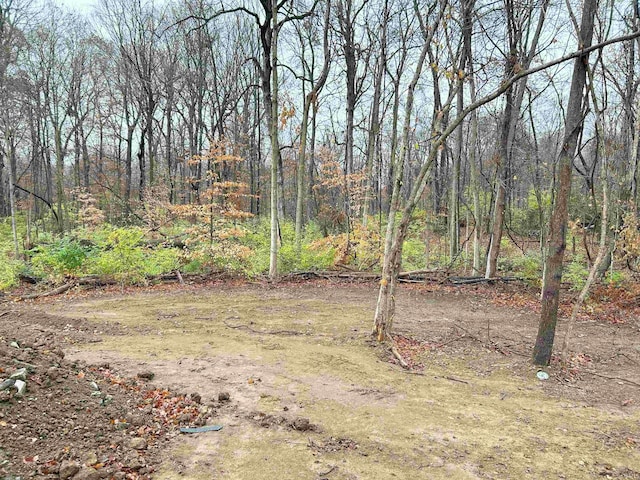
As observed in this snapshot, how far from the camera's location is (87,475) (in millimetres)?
2619

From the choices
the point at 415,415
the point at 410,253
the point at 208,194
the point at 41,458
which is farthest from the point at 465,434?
the point at 410,253

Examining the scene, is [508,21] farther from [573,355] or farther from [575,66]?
[573,355]

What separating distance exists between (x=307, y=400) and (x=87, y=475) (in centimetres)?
218

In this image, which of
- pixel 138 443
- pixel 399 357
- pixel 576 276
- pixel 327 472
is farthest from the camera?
pixel 576 276

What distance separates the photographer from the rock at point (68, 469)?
2.61 meters

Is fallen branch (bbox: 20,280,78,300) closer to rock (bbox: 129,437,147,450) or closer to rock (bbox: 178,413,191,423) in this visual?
rock (bbox: 178,413,191,423)

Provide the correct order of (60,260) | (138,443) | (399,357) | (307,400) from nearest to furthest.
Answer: (138,443)
(307,400)
(399,357)
(60,260)

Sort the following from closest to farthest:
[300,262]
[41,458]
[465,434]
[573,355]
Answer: [41,458] < [465,434] < [573,355] < [300,262]

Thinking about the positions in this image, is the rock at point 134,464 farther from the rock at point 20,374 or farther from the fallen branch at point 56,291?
the fallen branch at point 56,291

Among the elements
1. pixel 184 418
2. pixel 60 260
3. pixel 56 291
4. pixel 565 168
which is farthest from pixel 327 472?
pixel 60 260

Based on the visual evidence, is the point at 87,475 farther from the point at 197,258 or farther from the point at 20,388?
the point at 197,258

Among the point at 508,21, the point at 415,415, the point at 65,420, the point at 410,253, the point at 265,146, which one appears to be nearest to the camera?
the point at 65,420

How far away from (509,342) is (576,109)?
373cm

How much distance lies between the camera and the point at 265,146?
29719 millimetres
